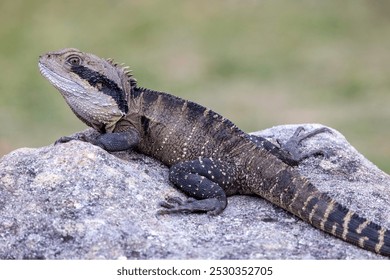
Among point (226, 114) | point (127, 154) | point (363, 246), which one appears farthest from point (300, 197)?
point (226, 114)

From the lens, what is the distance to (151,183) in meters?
6.04

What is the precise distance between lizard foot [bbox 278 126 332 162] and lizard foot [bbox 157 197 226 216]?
57.7 inches

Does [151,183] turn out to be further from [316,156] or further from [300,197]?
[316,156]

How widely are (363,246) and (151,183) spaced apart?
2.01 meters

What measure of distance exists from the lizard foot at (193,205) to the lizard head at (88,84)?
1336 mm

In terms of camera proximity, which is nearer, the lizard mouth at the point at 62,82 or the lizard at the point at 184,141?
the lizard at the point at 184,141

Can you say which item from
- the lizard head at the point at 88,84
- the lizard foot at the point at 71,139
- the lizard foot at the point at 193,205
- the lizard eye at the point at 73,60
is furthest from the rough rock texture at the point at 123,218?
the lizard eye at the point at 73,60

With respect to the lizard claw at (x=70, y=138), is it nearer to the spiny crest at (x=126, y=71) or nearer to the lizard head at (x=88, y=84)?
the lizard head at (x=88, y=84)

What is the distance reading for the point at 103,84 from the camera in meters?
6.57

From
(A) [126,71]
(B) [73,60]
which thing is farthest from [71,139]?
(A) [126,71]

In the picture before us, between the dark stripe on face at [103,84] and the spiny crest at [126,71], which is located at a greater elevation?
the spiny crest at [126,71]

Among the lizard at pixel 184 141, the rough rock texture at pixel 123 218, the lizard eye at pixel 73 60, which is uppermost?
the lizard eye at pixel 73 60

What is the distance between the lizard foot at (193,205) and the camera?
5691 mm
